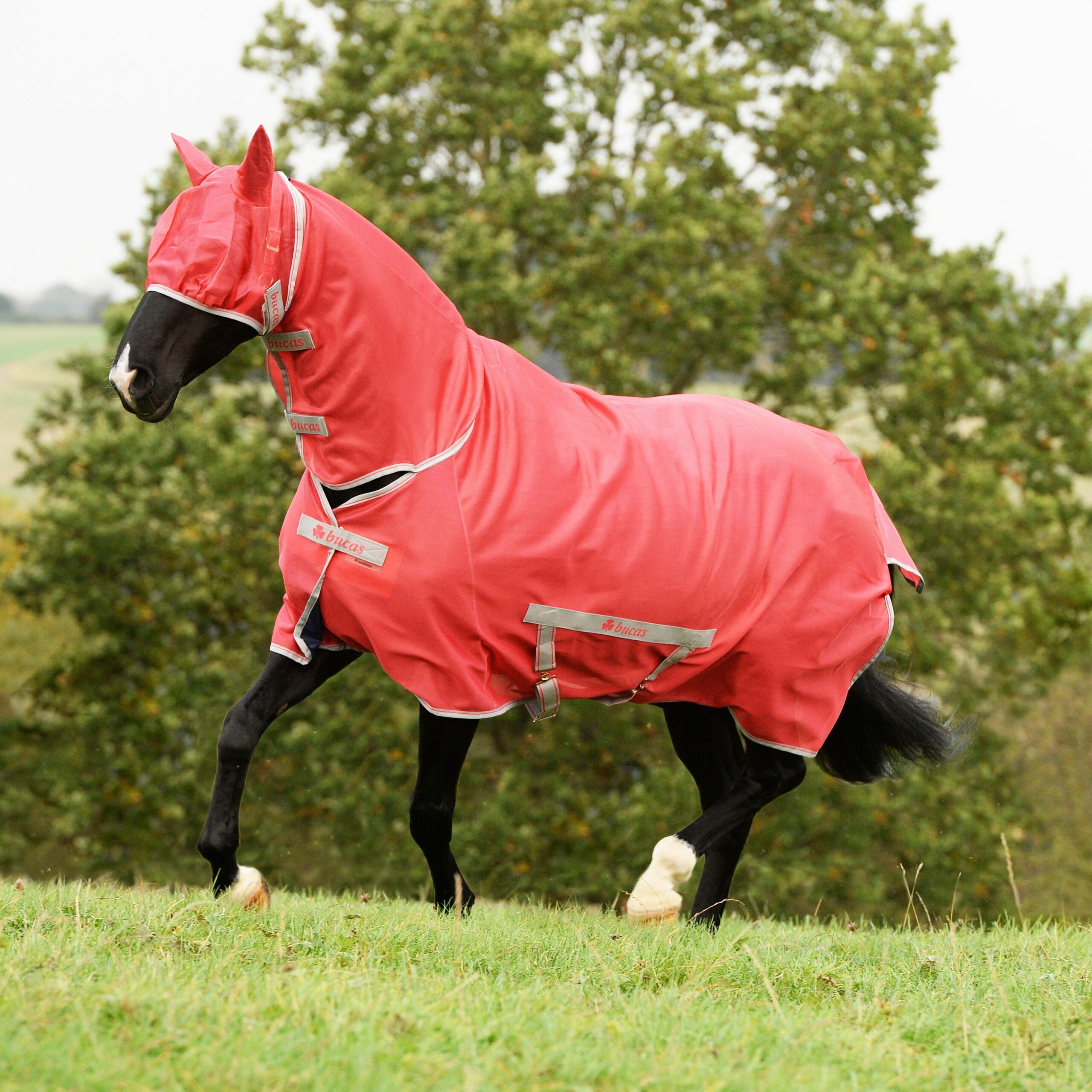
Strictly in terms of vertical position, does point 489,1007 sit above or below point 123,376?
below

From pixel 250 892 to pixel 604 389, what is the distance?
28.1ft

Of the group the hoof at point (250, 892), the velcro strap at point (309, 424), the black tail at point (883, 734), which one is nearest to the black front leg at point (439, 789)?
the hoof at point (250, 892)

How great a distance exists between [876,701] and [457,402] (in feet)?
7.51

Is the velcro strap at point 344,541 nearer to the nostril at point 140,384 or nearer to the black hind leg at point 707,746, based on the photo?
the nostril at point 140,384

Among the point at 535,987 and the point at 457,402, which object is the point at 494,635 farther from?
the point at 535,987

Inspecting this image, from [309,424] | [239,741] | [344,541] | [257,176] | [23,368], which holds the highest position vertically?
[257,176]

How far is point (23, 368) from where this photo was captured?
54.8m

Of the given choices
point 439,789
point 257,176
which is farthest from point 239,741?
point 257,176

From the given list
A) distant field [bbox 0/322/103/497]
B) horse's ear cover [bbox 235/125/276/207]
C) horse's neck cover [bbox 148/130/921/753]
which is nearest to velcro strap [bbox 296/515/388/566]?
horse's neck cover [bbox 148/130/921/753]

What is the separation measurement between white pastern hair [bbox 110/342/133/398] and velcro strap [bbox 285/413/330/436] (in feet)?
1.58

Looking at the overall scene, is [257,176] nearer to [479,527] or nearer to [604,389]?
[479,527]

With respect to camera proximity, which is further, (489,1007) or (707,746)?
(707,746)

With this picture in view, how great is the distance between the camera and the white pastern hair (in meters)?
3.36

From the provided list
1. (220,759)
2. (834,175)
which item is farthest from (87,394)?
(220,759)
